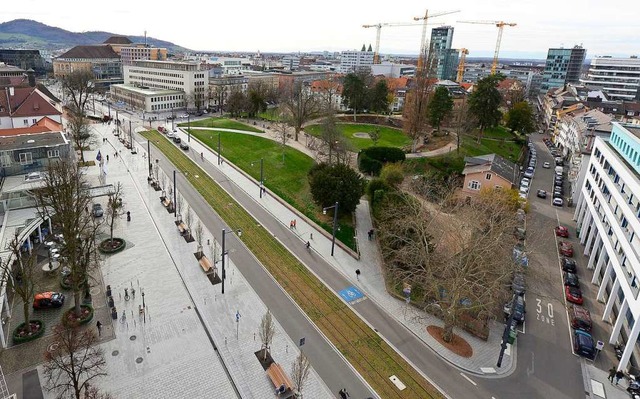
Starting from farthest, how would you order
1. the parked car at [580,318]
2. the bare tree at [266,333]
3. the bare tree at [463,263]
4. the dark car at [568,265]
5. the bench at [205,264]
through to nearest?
the dark car at [568,265] → the bench at [205,264] → the parked car at [580,318] → the bare tree at [463,263] → the bare tree at [266,333]

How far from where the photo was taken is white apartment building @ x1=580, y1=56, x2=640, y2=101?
13638 cm

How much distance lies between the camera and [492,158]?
2418 inches

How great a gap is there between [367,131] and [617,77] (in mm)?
108195

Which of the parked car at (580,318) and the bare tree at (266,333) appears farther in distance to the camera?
the parked car at (580,318)

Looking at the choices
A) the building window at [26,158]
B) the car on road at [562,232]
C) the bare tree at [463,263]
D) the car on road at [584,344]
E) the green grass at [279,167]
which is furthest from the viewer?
the car on road at [562,232]

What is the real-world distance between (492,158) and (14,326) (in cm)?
6103

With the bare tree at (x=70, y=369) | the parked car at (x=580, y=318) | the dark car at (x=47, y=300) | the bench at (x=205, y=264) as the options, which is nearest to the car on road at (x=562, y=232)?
the parked car at (x=580, y=318)

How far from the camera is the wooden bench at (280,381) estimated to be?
2441 cm

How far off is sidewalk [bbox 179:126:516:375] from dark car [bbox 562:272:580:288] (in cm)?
1167

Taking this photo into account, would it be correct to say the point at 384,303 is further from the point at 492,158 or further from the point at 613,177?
the point at 492,158

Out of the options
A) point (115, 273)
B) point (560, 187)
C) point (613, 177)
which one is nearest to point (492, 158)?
point (560, 187)

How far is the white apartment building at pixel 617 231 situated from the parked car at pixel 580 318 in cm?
144

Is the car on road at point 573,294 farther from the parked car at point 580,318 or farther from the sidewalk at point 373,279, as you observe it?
the sidewalk at point 373,279

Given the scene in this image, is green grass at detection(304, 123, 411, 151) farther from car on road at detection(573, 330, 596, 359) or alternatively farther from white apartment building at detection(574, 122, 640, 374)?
car on road at detection(573, 330, 596, 359)
